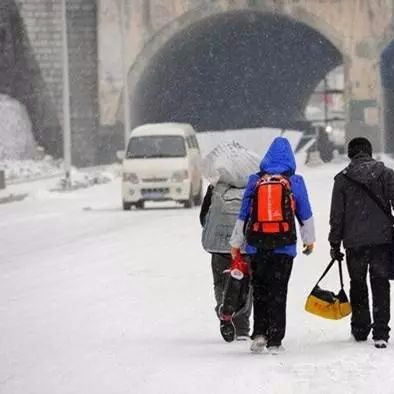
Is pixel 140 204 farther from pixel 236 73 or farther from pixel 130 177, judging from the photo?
pixel 236 73

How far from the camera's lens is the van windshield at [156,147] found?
2706 cm

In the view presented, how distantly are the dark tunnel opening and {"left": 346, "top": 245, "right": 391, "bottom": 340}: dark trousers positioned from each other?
120ft

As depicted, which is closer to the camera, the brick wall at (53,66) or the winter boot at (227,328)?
the winter boot at (227,328)

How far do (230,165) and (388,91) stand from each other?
38451 mm

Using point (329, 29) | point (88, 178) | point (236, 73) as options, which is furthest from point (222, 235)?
point (236, 73)

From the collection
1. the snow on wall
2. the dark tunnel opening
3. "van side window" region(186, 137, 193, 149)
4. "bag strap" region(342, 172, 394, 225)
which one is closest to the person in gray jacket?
"bag strap" region(342, 172, 394, 225)

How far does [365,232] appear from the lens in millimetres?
9125

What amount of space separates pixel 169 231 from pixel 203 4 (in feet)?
80.2

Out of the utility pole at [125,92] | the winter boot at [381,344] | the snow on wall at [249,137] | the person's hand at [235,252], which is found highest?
the utility pole at [125,92]

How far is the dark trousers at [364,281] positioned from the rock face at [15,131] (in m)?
36.8

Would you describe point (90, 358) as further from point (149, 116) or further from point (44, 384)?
point (149, 116)

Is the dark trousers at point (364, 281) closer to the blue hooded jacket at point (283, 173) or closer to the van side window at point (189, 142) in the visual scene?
the blue hooded jacket at point (283, 173)

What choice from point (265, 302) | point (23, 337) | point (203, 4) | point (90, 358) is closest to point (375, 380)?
point (265, 302)

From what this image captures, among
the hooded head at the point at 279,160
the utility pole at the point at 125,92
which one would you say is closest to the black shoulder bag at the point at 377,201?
the hooded head at the point at 279,160
